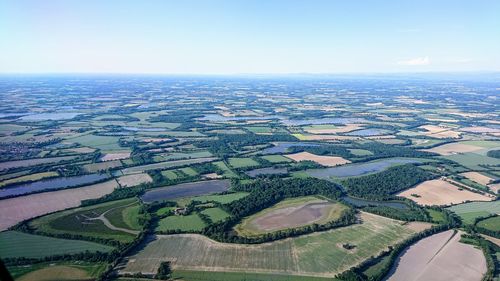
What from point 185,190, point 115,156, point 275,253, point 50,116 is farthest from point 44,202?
point 50,116

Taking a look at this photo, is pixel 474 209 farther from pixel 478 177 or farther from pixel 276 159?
pixel 276 159

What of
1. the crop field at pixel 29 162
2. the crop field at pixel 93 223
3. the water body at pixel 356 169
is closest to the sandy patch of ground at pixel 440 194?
the water body at pixel 356 169

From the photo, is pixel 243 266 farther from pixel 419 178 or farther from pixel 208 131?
pixel 208 131

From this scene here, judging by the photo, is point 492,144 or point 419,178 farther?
point 492,144

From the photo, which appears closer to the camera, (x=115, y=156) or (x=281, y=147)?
(x=115, y=156)

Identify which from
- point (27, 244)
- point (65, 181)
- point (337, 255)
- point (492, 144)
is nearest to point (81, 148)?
point (65, 181)

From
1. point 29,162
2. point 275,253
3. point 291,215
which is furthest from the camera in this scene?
point 29,162

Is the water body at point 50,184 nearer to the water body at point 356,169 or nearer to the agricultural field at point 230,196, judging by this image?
the agricultural field at point 230,196
